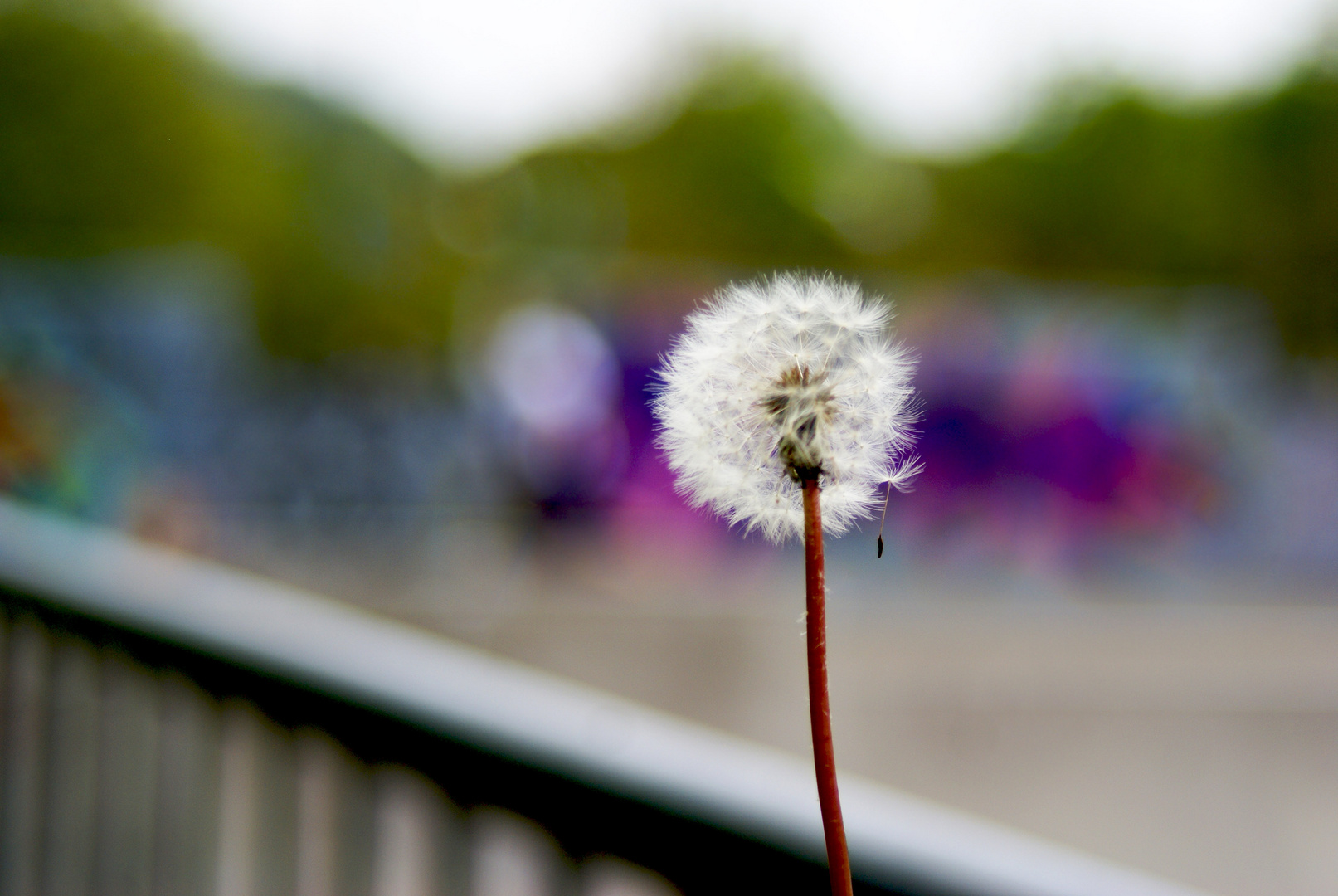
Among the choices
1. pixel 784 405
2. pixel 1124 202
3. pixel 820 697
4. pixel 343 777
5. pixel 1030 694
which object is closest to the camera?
pixel 820 697

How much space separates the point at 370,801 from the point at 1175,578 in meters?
16.2

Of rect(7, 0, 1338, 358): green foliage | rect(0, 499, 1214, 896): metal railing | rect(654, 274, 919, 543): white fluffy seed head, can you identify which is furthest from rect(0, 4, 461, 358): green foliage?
rect(0, 499, 1214, 896): metal railing

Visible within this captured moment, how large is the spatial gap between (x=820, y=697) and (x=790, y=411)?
12 cm

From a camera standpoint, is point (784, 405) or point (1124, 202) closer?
point (784, 405)

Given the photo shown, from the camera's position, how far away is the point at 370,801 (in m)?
2.12

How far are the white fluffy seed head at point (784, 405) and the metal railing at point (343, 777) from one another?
1165 mm

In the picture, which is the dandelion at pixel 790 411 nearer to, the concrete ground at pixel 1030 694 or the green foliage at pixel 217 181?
the green foliage at pixel 217 181

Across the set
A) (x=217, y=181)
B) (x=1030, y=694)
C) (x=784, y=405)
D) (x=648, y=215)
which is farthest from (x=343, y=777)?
(x=648, y=215)

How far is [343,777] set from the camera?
7.06 ft

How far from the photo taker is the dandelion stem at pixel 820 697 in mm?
256

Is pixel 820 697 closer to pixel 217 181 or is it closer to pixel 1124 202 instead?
pixel 217 181

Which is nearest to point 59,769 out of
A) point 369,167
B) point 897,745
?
point 897,745

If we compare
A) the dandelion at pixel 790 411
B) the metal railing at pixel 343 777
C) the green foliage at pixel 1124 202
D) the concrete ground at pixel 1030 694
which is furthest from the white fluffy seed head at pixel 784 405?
the green foliage at pixel 1124 202

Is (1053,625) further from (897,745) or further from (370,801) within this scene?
(370,801)
